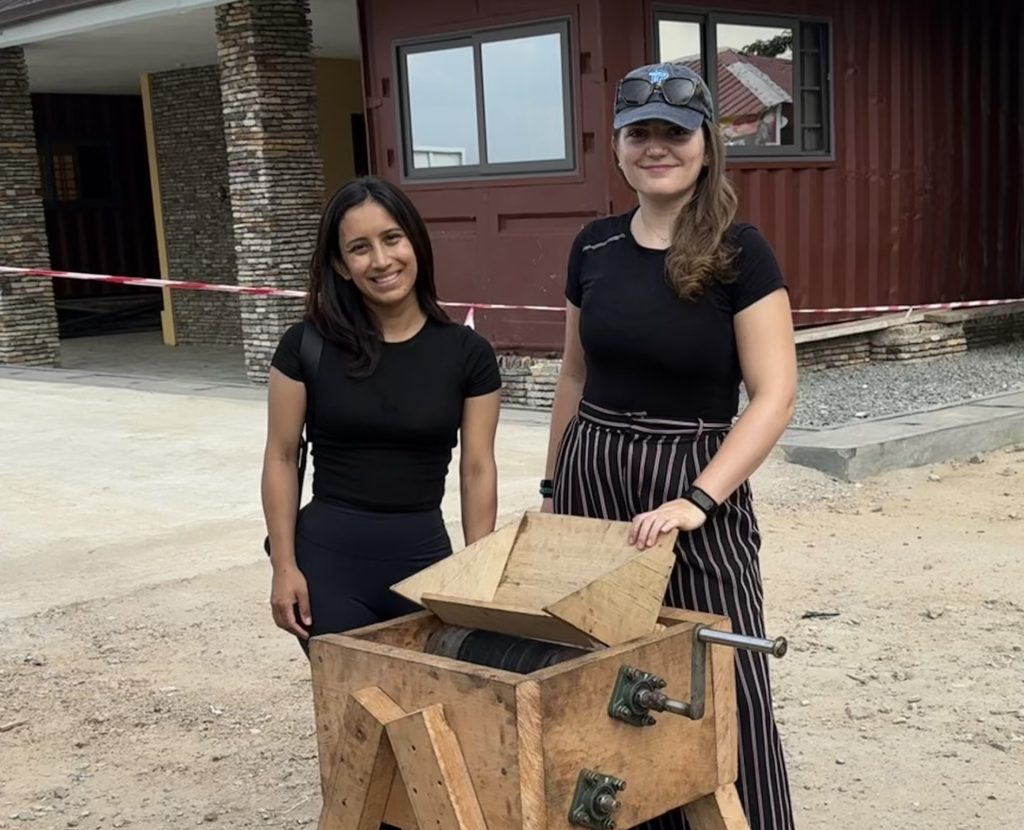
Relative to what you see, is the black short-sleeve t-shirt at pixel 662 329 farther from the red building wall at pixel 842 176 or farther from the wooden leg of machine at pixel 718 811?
the red building wall at pixel 842 176

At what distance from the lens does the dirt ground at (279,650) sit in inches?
148

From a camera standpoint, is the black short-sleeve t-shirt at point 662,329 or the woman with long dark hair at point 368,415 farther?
the woman with long dark hair at point 368,415

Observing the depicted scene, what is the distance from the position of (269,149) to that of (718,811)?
997 cm

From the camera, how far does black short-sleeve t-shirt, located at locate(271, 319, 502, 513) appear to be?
281 centimetres

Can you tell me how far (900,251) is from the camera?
11789 mm

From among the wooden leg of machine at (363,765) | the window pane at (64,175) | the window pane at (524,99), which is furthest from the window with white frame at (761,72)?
the window pane at (64,175)

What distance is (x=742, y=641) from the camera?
2107mm

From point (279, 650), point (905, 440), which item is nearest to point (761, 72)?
point (905, 440)

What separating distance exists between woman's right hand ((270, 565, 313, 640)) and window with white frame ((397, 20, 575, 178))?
23.5 feet

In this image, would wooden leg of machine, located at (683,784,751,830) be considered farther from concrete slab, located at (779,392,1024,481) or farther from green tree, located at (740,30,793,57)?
green tree, located at (740,30,793,57)

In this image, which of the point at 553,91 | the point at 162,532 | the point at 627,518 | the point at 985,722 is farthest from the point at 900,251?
the point at 627,518

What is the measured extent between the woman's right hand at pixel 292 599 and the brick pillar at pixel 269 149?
8.93m

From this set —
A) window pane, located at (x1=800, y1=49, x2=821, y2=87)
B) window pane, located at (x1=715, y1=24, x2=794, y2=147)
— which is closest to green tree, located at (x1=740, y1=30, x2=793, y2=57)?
window pane, located at (x1=715, y1=24, x2=794, y2=147)

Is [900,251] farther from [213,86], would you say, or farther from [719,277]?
[719,277]
